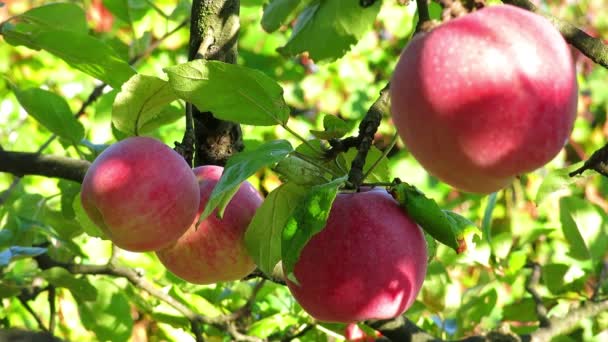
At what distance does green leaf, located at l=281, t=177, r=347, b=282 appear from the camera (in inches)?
27.6

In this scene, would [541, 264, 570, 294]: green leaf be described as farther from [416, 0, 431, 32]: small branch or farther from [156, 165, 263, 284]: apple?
[416, 0, 431, 32]: small branch

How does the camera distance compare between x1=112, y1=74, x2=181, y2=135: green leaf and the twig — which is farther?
the twig

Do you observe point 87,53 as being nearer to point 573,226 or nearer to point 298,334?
point 298,334

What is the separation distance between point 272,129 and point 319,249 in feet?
6.53

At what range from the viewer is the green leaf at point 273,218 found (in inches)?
31.5

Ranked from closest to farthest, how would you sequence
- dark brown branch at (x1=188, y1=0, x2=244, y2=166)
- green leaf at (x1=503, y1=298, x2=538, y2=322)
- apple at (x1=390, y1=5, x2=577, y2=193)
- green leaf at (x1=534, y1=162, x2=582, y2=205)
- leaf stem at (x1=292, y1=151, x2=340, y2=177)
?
apple at (x1=390, y1=5, x2=577, y2=193)
leaf stem at (x1=292, y1=151, x2=340, y2=177)
green leaf at (x1=534, y1=162, x2=582, y2=205)
dark brown branch at (x1=188, y1=0, x2=244, y2=166)
green leaf at (x1=503, y1=298, x2=538, y2=322)

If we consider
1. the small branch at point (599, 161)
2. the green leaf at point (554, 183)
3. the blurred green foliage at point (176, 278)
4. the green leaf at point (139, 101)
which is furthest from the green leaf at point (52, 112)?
the small branch at point (599, 161)

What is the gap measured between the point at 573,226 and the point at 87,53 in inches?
33.7

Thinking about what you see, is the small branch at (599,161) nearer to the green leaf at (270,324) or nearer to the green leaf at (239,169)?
the green leaf at (239,169)

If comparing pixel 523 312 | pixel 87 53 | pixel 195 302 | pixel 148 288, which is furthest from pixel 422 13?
pixel 523 312

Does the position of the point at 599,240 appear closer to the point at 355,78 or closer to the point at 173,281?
the point at 173,281

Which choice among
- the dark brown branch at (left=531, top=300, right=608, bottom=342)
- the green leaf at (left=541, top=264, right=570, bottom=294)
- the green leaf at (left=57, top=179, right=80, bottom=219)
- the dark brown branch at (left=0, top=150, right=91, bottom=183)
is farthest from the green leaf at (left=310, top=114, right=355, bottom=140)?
the green leaf at (left=541, top=264, right=570, bottom=294)

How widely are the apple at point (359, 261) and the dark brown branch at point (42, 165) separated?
1.50 ft

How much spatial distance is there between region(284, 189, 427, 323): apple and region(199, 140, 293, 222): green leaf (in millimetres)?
79
